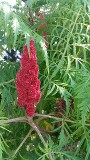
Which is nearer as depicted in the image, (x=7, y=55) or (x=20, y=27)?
(x=20, y=27)

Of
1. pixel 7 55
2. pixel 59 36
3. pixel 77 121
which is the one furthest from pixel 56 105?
pixel 7 55

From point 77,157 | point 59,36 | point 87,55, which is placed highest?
point 59,36

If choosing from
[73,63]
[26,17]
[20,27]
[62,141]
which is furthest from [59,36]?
[62,141]

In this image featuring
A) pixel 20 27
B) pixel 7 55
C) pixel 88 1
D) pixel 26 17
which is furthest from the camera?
pixel 7 55

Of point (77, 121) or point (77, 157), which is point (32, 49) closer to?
point (77, 121)

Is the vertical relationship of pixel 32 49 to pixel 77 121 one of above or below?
above

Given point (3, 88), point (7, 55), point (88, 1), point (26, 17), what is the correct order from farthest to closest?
point (7, 55) → point (26, 17) → point (3, 88) → point (88, 1)

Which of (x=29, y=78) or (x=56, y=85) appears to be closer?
(x=29, y=78)
